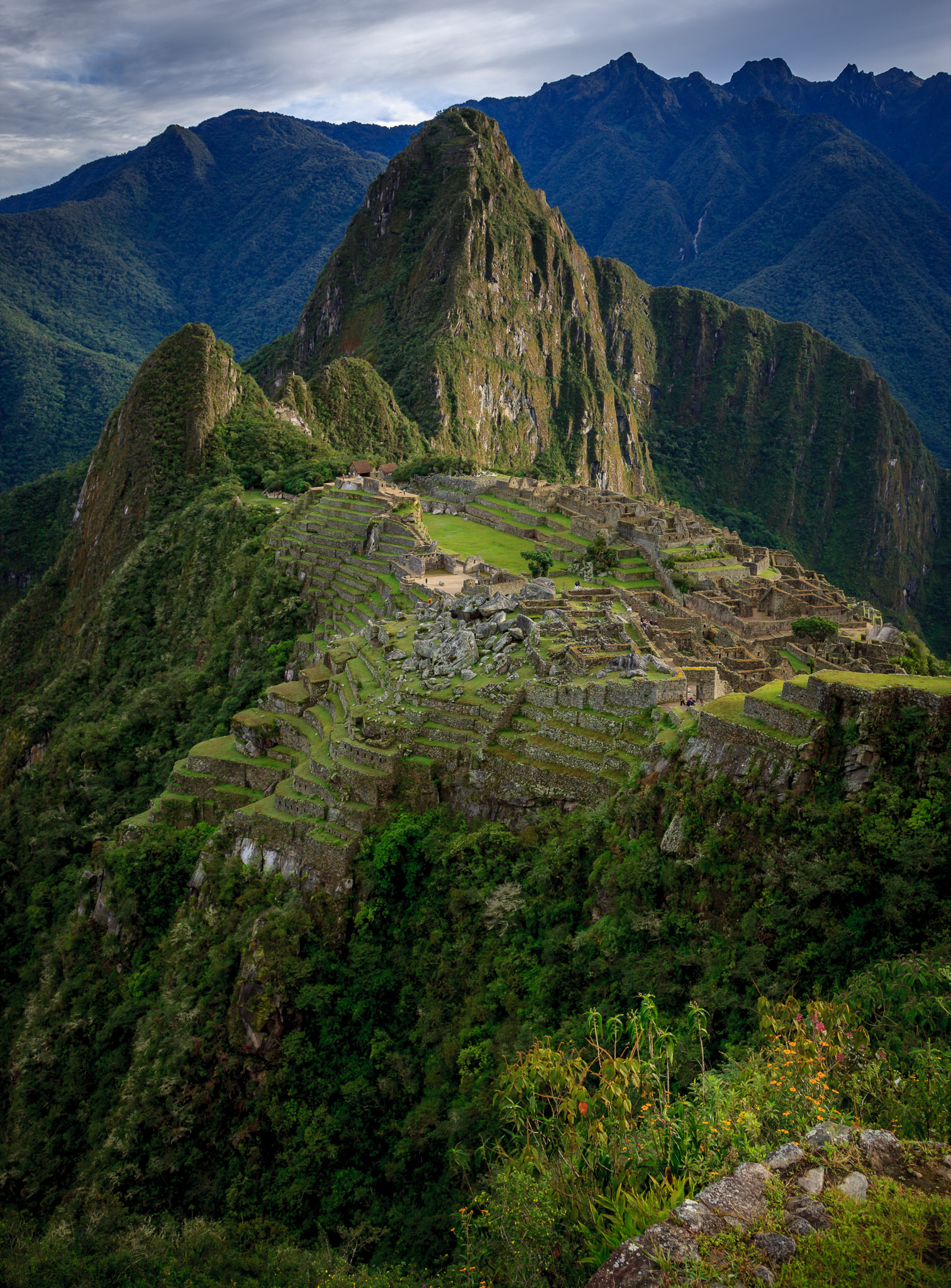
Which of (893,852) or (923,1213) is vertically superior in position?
(893,852)

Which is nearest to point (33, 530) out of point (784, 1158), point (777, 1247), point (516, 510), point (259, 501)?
point (259, 501)

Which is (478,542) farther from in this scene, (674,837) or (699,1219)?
(699,1219)

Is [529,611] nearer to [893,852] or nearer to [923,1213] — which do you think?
[893,852]

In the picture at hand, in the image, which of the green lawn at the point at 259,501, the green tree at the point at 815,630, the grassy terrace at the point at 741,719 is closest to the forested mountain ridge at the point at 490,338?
the green lawn at the point at 259,501

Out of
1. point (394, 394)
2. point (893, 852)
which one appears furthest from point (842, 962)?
point (394, 394)

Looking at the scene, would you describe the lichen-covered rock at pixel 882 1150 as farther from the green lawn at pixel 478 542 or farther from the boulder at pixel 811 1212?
the green lawn at pixel 478 542

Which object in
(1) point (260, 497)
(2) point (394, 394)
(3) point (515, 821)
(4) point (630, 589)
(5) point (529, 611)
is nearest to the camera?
(3) point (515, 821)

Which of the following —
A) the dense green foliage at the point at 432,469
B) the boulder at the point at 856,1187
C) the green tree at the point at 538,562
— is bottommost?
the boulder at the point at 856,1187
